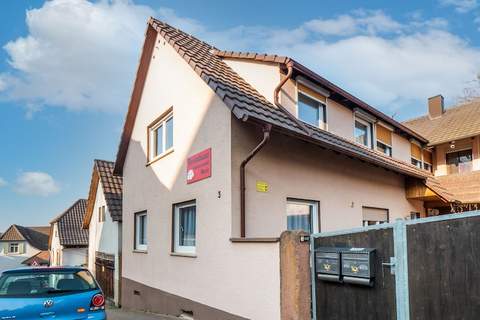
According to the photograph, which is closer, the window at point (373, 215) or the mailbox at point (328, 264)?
the mailbox at point (328, 264)

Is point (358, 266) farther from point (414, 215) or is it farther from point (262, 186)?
point (414, 215)

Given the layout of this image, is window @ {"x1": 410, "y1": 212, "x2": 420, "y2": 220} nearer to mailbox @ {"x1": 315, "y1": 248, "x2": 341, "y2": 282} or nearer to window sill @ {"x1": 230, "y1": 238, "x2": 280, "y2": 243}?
window sill @ {"x1": 230, "y1": 238, "x2": 280, "y2": 243}

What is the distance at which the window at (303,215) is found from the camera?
861 centimetres

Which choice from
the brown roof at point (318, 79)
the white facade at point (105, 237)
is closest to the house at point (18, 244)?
the white facade at point (105, 237)

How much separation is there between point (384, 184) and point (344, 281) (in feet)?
25.0

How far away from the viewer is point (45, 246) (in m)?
58.8

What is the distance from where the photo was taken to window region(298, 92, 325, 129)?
32.7 ft

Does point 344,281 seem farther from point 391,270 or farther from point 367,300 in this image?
point 391,270

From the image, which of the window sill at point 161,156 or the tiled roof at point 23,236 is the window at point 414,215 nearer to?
the window sill at point 161,156

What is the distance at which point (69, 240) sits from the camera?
3116 cm

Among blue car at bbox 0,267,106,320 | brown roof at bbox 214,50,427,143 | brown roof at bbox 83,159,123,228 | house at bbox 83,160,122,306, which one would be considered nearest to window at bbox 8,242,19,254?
house at bbox 83,160,122,306

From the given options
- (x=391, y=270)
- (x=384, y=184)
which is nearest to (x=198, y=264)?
(x=391, y=270)

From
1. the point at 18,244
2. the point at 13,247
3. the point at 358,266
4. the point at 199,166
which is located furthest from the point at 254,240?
the point at 13,247

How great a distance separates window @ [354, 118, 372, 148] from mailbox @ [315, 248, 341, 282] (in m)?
7.46
